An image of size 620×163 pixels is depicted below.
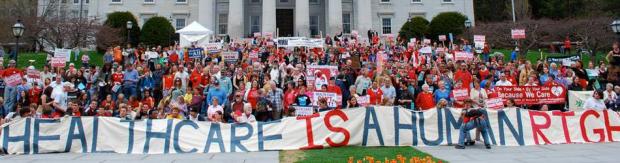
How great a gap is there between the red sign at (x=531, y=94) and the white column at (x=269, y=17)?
3320 centimetres

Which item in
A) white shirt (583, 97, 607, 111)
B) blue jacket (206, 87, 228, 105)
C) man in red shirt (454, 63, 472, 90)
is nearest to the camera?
white shirt (583, 97, 607, 111)

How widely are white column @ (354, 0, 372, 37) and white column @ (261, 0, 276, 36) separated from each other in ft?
26.8

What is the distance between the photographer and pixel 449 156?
11469 millimetres

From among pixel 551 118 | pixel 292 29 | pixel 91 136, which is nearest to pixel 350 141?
pixel 551 118

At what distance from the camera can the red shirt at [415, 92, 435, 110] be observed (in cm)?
1501

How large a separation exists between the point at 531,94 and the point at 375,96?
14.9 feet

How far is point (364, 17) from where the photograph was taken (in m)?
50.9

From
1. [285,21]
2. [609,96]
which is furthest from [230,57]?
[285,21]

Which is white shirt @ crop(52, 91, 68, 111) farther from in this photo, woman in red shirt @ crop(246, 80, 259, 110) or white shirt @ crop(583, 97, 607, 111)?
white shirt @ crop(583, 97, 607, 111)

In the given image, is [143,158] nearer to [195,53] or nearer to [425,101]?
[425,101]

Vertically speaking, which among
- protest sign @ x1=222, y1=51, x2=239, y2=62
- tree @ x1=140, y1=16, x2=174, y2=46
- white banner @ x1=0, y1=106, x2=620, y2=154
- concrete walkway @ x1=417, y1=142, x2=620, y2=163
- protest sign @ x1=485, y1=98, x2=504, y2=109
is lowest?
concrete walkway @ x1=417, y1=142, x2=620, y2=163

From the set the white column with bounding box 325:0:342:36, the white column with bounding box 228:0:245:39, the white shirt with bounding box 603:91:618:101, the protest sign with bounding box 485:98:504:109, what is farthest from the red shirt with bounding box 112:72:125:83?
the white column with bounding box 325:0:342:36

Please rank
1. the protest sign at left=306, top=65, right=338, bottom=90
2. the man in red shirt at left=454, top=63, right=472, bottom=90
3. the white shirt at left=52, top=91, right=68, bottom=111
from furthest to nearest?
the protest sign at left=306, top=65, right=338, bottom=90 < the man in red shirt at left=454, top=63, right=472, bottom=90 < the white shirt at left=52, top=91, right=68, bottom=111

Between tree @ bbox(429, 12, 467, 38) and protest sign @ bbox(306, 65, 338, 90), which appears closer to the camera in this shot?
protest sign @ bbox(306, 65, 338, 90)
